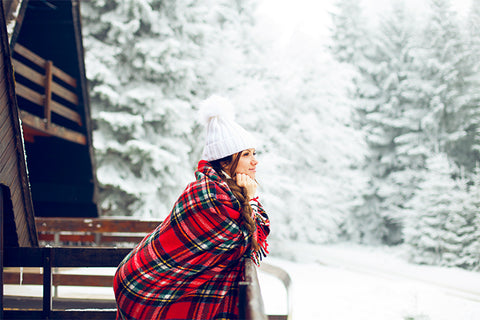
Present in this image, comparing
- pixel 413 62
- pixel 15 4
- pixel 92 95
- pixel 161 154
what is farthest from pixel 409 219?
pixel 15 4

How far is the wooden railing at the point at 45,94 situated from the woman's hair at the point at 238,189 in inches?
167

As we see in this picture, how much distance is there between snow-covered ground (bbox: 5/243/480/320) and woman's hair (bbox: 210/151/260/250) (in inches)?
148

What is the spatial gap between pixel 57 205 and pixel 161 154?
2.85 m

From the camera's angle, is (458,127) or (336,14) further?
(336,14)

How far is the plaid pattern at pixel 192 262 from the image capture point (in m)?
1.83

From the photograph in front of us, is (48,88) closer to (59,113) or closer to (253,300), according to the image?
(59,113)

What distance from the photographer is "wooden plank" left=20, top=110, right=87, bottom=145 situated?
5.55 m

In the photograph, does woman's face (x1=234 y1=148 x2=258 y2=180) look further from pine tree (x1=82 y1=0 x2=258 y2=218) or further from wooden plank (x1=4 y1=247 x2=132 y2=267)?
pine tree (x1=82 y1=0 x2=258 y2=218)

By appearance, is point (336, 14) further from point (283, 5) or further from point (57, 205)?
point (57, 205)

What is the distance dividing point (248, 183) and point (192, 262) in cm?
44

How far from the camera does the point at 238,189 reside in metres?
1.96

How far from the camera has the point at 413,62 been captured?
15.2 metres

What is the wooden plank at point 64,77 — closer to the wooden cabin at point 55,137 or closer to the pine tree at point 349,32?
the wooden cabin at point 55,137

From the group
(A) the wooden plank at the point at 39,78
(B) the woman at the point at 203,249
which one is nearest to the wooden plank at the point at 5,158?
(B) the woman at the point at 203,249
